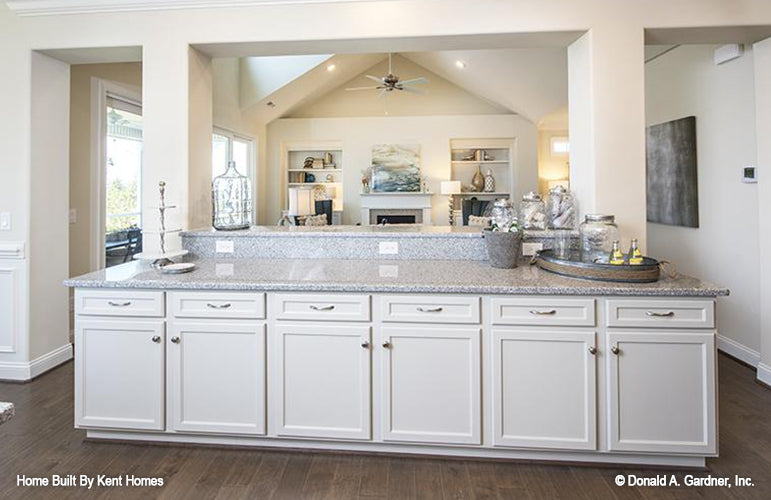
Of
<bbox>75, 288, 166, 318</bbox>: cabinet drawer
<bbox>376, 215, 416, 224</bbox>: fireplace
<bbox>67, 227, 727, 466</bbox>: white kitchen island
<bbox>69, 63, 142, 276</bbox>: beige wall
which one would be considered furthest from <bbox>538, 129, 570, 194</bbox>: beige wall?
<bbox>75, 288, 166, 318</bbox>: cabinet drawer

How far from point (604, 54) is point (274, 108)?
6.17 meters

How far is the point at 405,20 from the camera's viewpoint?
2.82m

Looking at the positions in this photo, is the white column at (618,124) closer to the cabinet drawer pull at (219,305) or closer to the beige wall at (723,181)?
the beige wall at (723,181)

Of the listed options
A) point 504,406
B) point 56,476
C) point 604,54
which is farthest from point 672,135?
point 56,476

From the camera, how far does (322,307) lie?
7.11ft

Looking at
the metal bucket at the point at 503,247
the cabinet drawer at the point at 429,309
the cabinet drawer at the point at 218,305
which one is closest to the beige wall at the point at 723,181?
the metal bucket at the point at 503,247

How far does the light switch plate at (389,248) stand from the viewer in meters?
2.81

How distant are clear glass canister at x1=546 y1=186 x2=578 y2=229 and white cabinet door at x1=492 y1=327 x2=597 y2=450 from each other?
0.96 meters

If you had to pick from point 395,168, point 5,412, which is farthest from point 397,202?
point 5,412

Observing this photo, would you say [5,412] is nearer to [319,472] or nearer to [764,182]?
[319,472]

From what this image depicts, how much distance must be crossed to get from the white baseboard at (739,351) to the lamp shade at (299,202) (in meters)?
3.48

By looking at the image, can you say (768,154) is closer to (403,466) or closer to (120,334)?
(403,466)

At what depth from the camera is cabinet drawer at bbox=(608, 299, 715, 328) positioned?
6.62 ft

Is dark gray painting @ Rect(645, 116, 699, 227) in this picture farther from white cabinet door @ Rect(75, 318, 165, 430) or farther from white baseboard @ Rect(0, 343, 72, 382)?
white baseboard @ Rect(0, 343, 72, 382)
